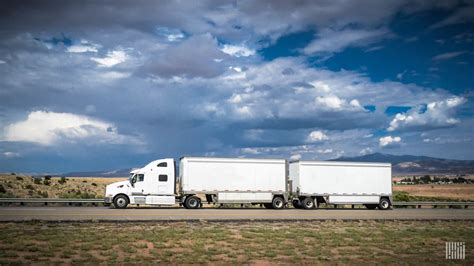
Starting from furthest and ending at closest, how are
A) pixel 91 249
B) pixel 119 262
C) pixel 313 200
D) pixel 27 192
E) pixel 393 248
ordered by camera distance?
1. pixel 27 192
2. pixel 313 200
3. pixel 393 248
4. pixel 91 249
5. pixel 119 262

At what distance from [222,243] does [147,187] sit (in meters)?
18.0

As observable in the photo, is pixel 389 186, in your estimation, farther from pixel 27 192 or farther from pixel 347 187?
pixel 27 192

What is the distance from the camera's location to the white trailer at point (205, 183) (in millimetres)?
35188

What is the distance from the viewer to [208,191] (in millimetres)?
36281

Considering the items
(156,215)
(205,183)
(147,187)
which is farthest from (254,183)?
(156,215)

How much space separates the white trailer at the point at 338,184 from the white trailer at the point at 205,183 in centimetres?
151

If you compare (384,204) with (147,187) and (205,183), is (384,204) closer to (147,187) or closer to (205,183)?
(205,183)

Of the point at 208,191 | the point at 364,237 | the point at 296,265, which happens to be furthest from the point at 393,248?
the point at 208,191

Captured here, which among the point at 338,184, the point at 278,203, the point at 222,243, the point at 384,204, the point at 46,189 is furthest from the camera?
Answer: the point at 46,189

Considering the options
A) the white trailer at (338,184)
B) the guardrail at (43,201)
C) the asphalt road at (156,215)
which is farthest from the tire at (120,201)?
the white trailer at (338,184)

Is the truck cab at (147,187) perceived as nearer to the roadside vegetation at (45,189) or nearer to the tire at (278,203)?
the tire at (278,203)

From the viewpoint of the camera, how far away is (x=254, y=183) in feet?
121

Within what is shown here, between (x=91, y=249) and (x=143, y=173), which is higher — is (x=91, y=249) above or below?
below

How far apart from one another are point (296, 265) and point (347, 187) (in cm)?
A: 2498
